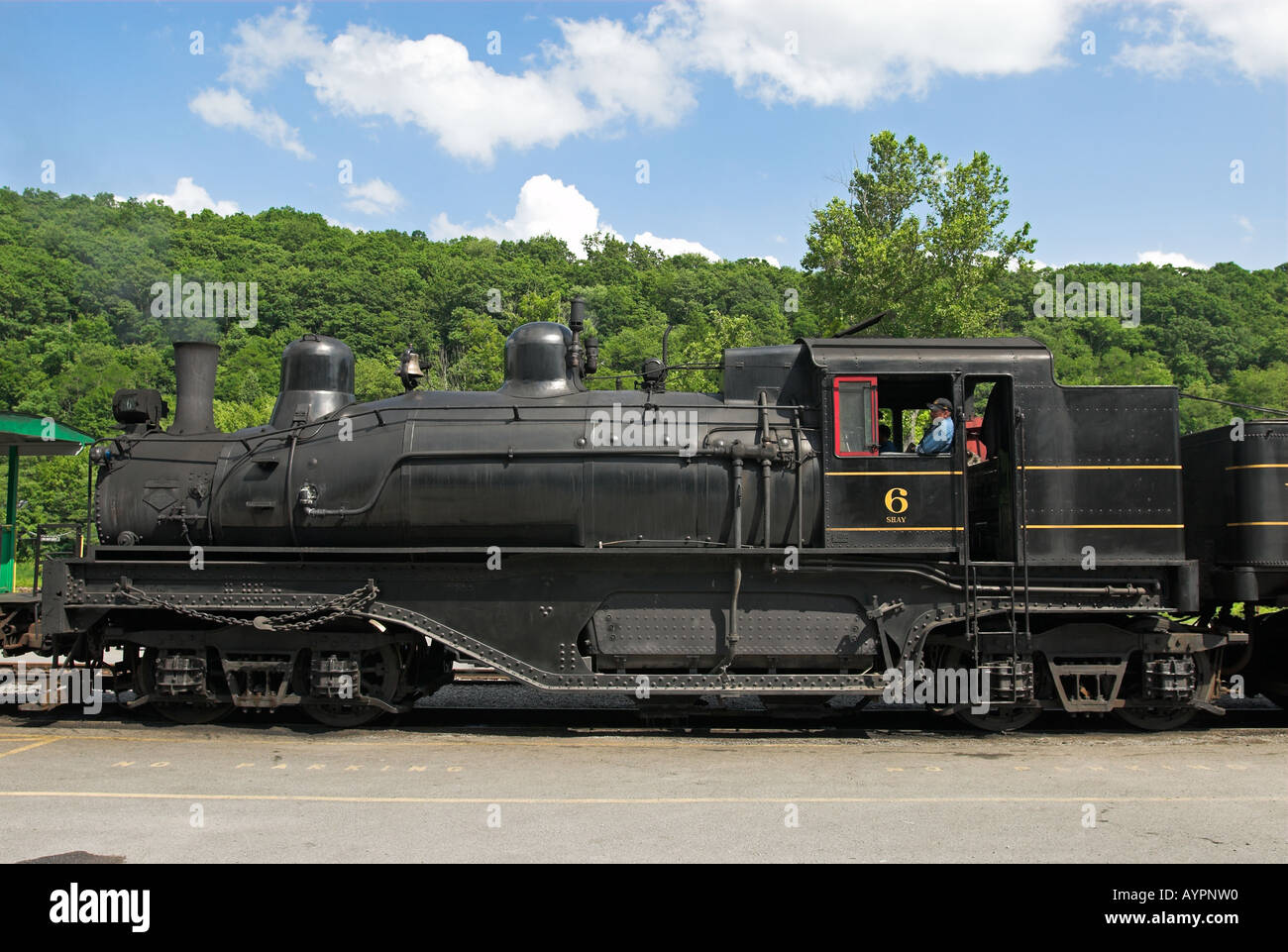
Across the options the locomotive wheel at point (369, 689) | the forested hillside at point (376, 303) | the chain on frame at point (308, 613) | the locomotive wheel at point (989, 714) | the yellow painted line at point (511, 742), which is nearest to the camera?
the yellow painted line at point (511, 742)

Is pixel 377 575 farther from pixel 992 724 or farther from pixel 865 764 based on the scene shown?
pixel 992 724

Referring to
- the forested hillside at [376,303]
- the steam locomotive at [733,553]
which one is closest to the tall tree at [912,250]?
the steam locomotive at [733,553]

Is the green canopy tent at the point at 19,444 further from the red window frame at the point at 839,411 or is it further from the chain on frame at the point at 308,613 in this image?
the red window frame at the point at 839,411

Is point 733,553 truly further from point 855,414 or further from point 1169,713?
point 1169,713

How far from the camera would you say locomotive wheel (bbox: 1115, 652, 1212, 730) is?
9695 millimetres

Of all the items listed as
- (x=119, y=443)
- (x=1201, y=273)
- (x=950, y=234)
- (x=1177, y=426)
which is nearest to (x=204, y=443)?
(x=119, y=443)

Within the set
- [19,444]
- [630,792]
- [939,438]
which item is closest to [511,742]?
[630,792]

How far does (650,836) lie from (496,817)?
116 cm

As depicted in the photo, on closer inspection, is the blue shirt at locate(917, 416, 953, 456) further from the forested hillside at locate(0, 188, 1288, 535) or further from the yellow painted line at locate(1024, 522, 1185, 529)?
the forested hillside at locate(0, 188, 1288, 535)

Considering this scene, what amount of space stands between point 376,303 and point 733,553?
6427cm

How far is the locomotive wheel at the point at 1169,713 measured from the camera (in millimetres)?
9695

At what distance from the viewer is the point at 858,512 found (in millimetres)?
9148

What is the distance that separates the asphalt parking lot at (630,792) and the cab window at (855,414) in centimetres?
303

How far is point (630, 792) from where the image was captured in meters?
7.38
